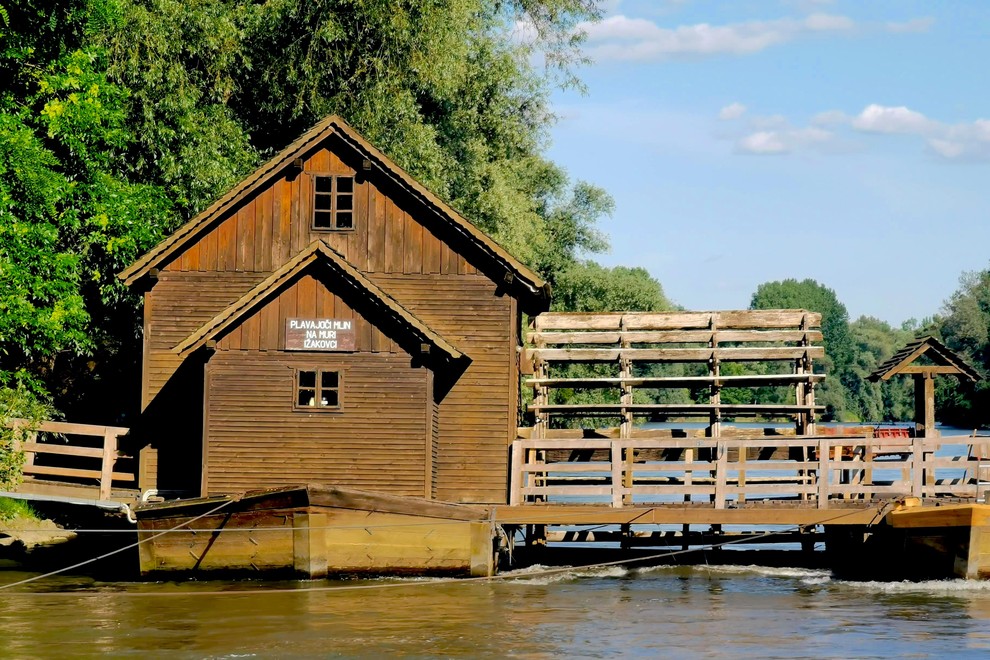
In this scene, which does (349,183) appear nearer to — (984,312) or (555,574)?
(555,574)

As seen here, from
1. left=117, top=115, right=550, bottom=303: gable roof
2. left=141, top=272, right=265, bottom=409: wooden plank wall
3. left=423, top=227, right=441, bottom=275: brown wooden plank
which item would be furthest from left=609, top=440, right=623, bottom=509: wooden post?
left=141, top=272, right=265, bottom=409: wooden plank wall

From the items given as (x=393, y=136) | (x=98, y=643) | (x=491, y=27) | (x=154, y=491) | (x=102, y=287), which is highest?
(x=491, y=27)

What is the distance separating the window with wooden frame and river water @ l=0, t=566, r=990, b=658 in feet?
11.3

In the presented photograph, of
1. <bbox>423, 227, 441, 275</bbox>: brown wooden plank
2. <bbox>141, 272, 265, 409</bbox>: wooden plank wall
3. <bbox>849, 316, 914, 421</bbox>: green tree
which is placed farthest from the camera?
<bbox>849, 316, 914, 421</bbox>: green tree

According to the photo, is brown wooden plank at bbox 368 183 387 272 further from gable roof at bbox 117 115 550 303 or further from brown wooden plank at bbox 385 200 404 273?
gable roof at bbox 117 115 550 303

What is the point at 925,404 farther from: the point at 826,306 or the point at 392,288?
the point at 826,306

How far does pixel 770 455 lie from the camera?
2919 cm

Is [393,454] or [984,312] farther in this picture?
[984,312]

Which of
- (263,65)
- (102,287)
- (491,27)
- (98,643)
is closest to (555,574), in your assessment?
(98,643)

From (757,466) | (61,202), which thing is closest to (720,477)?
(757,466)

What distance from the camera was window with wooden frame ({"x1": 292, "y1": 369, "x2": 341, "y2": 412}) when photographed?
2555cm

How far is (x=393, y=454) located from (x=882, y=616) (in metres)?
9.06

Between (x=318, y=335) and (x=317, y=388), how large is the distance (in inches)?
38.4

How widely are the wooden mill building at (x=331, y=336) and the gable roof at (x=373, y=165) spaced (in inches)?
1.3
